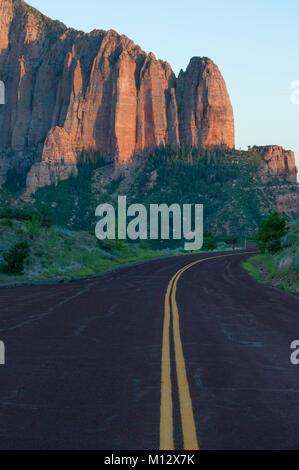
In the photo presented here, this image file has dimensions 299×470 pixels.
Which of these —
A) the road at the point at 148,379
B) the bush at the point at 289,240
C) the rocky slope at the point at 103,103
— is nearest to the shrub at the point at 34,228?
the bush at the point at 289,240

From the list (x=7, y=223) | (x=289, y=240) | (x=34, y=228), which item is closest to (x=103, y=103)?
(x=34, y=228)

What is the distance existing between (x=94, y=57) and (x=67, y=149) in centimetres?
3582

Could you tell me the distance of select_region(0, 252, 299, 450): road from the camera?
16.1 feet

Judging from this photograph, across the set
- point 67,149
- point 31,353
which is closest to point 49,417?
point 31,353

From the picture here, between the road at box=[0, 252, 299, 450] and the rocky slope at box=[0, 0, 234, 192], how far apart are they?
399 feet

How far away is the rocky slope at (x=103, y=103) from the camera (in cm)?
13888

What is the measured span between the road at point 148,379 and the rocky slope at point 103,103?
121488 millimetres

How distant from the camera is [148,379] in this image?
22.9 feet

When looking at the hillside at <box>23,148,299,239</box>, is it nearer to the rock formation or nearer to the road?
the rock formation

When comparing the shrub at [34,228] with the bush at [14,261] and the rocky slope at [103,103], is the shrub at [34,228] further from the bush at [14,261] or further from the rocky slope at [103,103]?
the rocky slope at [103,103]

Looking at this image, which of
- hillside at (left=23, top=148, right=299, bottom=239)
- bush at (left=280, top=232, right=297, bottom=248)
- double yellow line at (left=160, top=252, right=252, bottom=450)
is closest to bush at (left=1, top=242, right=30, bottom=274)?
double yellow line at (left=160, top=252, right=252, bottom=450)

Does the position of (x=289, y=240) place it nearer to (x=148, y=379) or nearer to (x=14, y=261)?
(x=14, y=261)

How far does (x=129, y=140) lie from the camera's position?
140 m
